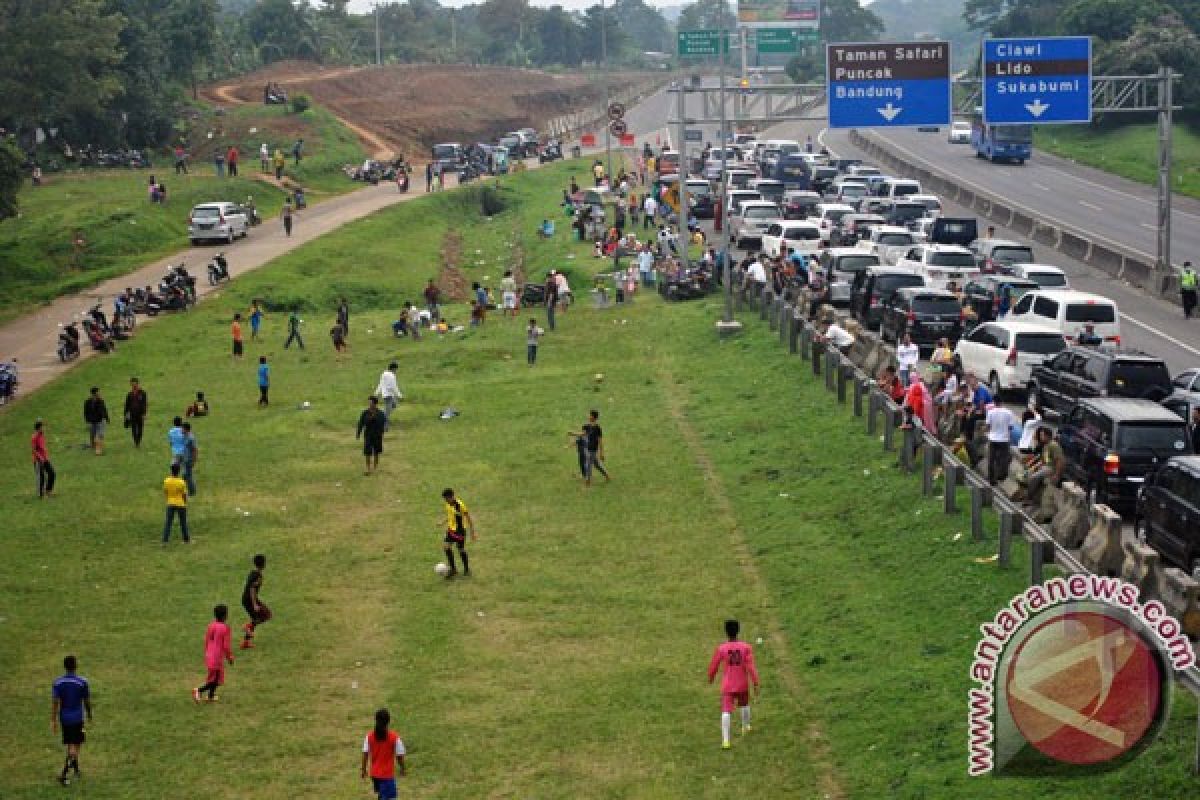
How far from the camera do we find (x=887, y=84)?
47562mm

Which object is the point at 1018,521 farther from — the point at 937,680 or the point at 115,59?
the point at 115,59

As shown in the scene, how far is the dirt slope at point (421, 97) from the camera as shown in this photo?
369ft

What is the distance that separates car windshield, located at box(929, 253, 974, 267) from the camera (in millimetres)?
44750

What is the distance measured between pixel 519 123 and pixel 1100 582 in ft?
389

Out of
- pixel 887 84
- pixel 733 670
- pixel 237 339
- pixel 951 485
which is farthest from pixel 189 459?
pixel 887 84

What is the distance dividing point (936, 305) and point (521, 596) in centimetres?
1659

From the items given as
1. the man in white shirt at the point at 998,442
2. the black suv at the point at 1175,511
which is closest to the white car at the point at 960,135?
the man in white shirt at the point at 998,442

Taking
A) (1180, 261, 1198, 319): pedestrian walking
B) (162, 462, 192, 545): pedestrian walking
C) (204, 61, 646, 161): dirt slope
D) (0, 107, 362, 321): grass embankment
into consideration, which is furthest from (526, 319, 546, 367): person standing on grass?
(204, 61, 646, 161): dirt slope

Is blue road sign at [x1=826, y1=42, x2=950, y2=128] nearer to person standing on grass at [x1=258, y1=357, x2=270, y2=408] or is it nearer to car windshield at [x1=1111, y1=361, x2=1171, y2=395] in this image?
person standing on grass at [x1=258, y1=357, x2=270, y2=408]

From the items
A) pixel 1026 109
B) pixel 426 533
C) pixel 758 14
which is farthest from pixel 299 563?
pixel 758 14

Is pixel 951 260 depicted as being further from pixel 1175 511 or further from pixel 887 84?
pixel 1175 511

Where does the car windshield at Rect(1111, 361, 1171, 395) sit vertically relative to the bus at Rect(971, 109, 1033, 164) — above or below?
above

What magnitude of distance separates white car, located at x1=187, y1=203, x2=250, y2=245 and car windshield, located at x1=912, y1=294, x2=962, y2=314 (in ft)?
117

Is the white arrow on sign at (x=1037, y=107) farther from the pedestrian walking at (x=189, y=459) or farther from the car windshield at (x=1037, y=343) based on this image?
the pedestrian walking at (x=189, y=459)
